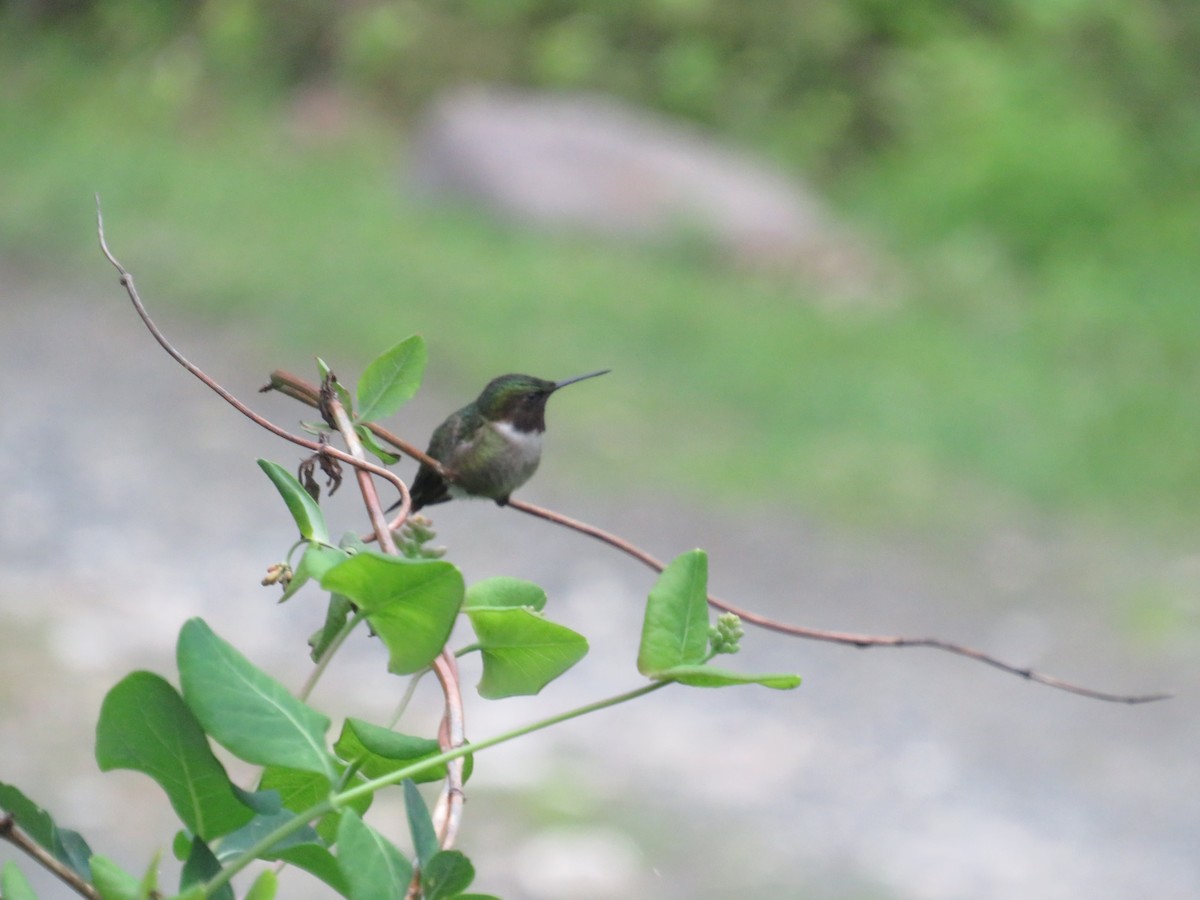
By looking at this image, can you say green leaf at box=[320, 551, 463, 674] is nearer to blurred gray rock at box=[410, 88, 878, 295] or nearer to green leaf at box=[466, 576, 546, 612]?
green leaf at box=[466, 576, 546, 612]

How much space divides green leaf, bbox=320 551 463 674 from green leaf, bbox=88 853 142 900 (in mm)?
113

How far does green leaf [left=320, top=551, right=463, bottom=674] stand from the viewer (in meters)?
0.54

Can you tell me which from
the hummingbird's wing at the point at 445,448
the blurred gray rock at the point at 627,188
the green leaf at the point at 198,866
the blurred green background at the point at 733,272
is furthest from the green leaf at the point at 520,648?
the blurred gray rock at the point at 627,188

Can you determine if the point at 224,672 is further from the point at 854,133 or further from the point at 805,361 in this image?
the point at 854,133

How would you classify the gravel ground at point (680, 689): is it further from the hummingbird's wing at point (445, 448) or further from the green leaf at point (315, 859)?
the green leaf at point (315, 859)

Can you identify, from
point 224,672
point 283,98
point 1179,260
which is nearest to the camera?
point 224,672

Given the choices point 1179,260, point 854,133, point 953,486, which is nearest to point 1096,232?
point 1179,260

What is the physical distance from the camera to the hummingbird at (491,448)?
1453mm

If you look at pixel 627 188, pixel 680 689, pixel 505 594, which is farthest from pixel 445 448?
pixel 627 188

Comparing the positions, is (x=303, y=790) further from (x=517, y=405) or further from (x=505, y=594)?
(x=517, y=405)

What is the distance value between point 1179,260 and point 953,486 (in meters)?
3.22

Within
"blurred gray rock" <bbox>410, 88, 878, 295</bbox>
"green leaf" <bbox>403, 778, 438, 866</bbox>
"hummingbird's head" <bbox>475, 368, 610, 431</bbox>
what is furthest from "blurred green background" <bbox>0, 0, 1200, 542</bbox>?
"green leaf" <bbox>403, 778, 438, 866</bbox>

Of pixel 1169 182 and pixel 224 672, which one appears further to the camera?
pixel 1169 182

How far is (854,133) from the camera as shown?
10617 millimetres
